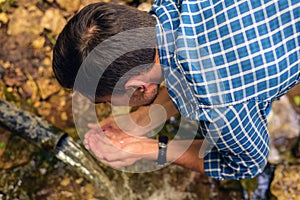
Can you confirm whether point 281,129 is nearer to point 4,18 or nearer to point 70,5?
point 70,5

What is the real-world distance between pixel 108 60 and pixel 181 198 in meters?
1.22

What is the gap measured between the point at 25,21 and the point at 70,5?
0.94ft

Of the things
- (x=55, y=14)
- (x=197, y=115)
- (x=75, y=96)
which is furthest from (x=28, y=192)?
(x=197, y=115)

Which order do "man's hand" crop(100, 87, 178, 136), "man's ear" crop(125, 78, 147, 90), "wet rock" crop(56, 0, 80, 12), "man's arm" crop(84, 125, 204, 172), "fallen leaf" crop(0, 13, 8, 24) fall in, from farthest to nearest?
1. "wet rock" crop(56, 0, 80, 12)
2. "fallen leaf" crop(0, 13, 8, 24)
3. "man's hand" crop(100, 87, 178, 136)
4. "man's arm" crop(84, 125, 204, 172)
5. "man's ear" crop(125, 78, 147, 90)

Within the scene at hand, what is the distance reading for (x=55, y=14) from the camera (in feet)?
8.08

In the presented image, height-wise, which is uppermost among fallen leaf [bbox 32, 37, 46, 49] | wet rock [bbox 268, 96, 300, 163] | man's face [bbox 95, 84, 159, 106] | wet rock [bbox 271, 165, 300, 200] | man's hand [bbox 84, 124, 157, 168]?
man's face [bbox 95, 84, 159, 106]

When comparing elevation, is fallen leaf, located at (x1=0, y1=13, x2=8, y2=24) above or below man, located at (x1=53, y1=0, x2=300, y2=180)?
below

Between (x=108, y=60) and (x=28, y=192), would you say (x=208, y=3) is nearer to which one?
(x=108, y=60)

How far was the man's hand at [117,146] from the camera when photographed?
73.0 inches

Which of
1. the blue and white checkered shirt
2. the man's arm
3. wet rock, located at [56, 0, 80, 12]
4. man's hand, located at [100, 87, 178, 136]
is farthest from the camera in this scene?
wet rock, located at [56, 0, 80, 12]

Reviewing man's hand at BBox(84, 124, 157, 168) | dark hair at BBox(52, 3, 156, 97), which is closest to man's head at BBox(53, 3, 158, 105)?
dark hair at BBox(52, 3, 156, 97)

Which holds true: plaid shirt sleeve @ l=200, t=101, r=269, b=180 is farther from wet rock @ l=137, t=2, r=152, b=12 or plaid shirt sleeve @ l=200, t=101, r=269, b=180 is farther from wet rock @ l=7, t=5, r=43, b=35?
wet rock @ l=7, t=5, r=43, b=35

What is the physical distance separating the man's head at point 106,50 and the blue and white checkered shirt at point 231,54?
7cm

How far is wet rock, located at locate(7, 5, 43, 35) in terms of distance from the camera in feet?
7.86
